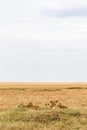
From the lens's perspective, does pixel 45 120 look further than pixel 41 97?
No

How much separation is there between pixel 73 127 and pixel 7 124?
3.32 meters

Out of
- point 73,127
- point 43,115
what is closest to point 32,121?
point 43,115

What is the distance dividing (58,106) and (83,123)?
690 cm

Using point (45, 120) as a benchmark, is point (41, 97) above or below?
above

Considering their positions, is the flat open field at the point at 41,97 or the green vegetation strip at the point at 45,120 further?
the flat open field at the point at 41,97

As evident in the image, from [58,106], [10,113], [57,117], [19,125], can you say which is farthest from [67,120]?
[58,106]

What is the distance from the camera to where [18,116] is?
2297 cm

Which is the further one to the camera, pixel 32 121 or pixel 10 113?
pixel 10 113

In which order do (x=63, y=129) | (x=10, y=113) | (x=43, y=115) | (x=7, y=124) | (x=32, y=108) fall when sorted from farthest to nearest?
(x=32, y=108) < (x=10, y=113) < (x=43, y=115) < (x=7, y=124) < (x=63, y=129)

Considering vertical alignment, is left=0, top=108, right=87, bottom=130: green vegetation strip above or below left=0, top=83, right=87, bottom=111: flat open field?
below

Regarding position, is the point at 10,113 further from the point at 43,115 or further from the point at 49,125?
the point at 49,125

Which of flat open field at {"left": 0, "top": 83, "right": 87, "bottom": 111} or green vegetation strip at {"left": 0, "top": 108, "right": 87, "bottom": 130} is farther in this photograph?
flat open field at {"left": 0, "top": 83, "right": 87, "bottom": 111}

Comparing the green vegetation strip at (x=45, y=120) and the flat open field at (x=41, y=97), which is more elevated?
the flat open field at (x=41, y=97)

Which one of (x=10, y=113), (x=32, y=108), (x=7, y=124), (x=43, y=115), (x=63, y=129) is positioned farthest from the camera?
(x=32, y=108)
